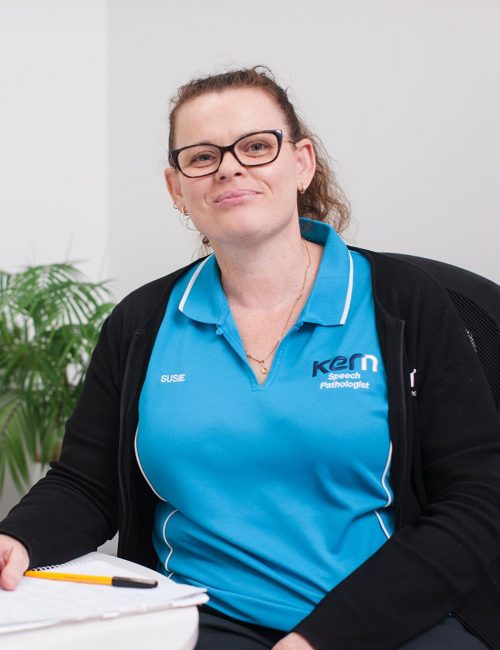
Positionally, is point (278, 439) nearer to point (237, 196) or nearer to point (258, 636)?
point (258, 636)

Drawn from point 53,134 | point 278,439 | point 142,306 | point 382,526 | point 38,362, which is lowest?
point 38,362

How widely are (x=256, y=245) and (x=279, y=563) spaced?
508 millimetres

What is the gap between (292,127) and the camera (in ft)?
5.37

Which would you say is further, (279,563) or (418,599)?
(279,563)

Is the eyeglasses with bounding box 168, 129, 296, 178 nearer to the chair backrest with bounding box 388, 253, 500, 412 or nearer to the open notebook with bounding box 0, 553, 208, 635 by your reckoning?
the chair backrest with bounding box 388, 253, 500, 412

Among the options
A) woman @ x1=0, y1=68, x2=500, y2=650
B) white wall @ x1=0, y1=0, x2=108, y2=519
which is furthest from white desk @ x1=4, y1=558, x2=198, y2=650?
white wall @ x1=0, y1=0, x2=108, y2=519

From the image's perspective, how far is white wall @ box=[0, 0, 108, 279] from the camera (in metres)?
3.28

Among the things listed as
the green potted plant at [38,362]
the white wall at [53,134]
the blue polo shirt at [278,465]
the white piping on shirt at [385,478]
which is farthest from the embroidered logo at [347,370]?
the white wall at [53,134]

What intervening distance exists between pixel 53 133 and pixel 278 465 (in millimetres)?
2307

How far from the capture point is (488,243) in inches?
92.7

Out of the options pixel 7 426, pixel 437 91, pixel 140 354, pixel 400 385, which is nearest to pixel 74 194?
pixel 7 426

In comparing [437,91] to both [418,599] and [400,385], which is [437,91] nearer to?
[400,385]

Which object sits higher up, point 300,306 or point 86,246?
point 300,306

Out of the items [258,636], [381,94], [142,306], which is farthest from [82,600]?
[381,94]
